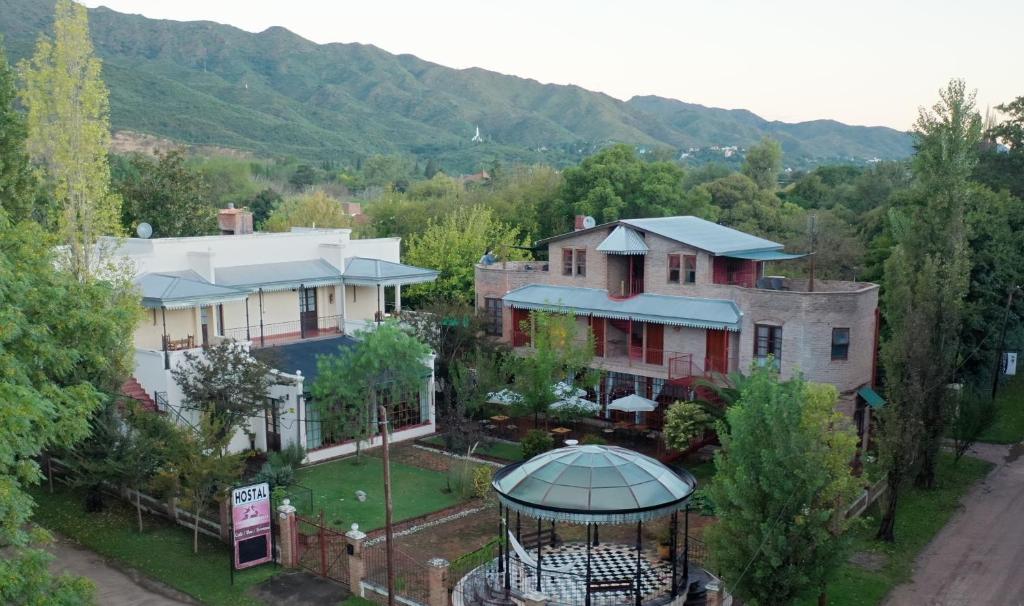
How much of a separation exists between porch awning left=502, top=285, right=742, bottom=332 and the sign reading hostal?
1568 centimetres

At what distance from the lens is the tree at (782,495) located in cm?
1570

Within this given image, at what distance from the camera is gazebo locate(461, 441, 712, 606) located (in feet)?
56.9

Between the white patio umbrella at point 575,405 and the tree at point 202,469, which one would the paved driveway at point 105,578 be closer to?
the tree at point 202,469

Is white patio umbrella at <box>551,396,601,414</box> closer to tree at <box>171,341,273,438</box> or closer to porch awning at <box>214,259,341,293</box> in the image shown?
tree at <box>171,341,273,438</box>

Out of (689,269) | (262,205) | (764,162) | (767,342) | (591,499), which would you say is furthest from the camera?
(764,162)

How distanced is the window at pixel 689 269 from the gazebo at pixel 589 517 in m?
15.4

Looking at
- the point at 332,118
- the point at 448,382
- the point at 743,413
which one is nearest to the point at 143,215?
the point at 448,382

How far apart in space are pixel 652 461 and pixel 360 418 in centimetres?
1250

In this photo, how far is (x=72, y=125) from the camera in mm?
25828

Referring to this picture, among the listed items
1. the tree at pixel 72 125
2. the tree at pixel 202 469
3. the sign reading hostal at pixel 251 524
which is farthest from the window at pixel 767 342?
the tree at pixel 72 125

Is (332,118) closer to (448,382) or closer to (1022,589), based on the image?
(448,382)

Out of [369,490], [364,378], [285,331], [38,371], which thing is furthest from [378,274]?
[38,371]

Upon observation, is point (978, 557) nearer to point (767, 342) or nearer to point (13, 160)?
point (767, 342)

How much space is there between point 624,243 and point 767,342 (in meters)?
6.76
